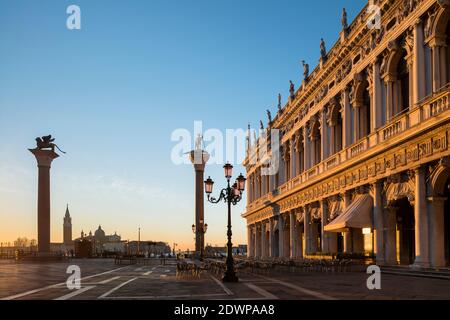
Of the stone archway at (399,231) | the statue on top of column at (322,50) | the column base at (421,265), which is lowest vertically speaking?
the column base at (421,265)

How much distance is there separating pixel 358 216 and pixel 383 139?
402 cm

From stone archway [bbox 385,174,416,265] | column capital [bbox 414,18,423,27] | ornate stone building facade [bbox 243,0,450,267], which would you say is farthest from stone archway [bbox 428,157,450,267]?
column capital [bbox 414,18,423,27]

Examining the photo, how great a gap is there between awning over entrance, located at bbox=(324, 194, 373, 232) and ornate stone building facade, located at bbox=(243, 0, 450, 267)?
0.06 m

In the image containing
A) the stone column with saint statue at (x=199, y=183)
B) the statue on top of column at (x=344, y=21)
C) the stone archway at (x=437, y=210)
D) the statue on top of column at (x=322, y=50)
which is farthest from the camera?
the stone column with saint statue at (x=199, y=183)

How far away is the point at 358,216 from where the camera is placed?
29.5m

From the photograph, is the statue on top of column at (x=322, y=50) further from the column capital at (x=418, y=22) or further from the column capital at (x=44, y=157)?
the column capital at (x=44, y=157)

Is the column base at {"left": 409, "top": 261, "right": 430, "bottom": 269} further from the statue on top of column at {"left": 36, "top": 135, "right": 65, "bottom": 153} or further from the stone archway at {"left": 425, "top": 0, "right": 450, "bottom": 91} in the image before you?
the statue on top of column at {"left": 36, "top": 135, "right": 65, "bottom": 153}

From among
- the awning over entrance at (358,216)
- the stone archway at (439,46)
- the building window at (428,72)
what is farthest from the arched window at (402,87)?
the awning over entrance at (358,216)

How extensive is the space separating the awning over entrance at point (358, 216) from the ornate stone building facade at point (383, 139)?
6 cm

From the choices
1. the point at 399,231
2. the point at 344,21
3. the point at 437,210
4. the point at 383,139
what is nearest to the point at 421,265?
the point at 437,210

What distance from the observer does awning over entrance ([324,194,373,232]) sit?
96.2 feet

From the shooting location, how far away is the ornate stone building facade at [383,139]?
23.8 meters

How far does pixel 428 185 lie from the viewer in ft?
79.0

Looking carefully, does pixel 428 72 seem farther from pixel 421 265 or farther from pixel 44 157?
pixel 44 157
